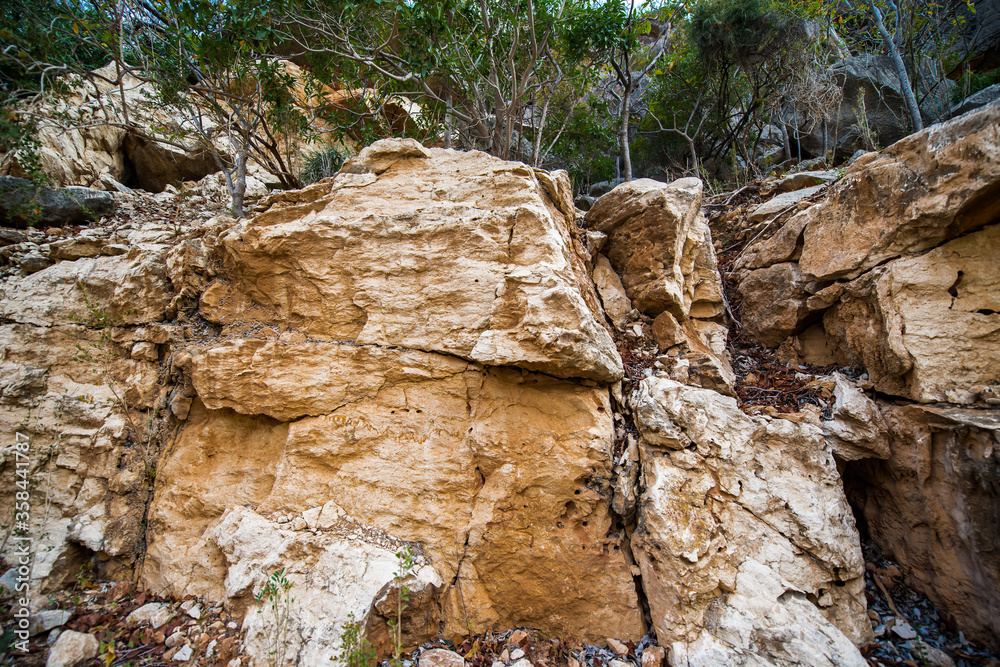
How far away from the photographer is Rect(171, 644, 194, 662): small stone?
89.7 inches

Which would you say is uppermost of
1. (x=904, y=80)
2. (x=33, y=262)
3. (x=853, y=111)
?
(x=853, y=111)

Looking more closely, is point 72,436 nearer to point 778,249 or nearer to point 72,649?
point 72,649

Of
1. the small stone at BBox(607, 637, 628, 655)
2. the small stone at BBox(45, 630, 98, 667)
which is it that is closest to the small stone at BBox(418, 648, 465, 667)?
the small stone at BBox(607, 637, 628, 655)

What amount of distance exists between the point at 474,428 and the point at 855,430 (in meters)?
2.61

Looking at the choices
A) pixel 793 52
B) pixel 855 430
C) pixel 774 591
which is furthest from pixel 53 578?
pixel 793 52

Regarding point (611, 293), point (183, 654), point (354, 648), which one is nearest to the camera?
point (354, 648)

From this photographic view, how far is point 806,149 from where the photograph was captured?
9.98 m

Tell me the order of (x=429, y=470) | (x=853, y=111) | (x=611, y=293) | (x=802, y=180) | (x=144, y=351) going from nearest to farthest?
(x=429, y=470) < (x=144, y=351) < (x=611, y=293) < (x=802, y=180) < (x=853, y=111)

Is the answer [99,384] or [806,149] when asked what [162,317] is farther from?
[806,149]

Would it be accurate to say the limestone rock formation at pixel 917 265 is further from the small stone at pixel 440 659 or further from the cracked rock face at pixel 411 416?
the small stone at pixel 440 659

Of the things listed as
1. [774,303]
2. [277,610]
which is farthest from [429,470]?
[774,303]

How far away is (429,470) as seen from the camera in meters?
2.65

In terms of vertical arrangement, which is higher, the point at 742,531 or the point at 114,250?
the point at 114,250

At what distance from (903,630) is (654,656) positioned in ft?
5.25
